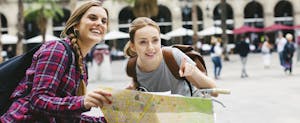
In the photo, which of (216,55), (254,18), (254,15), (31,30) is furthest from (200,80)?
(254,15)

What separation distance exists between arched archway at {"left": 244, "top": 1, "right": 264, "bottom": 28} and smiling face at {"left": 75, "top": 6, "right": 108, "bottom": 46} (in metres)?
50.1

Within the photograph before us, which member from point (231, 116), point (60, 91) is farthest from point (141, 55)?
point (231, 116)

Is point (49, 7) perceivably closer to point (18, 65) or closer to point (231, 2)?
point (231, 2)

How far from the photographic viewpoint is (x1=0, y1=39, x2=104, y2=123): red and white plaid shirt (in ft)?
7.46

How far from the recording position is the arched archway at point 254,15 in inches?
2019

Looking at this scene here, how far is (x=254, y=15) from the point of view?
52219mm

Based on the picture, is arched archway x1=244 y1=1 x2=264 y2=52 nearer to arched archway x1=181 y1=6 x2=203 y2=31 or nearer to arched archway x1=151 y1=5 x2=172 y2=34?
arched archway x1=181 y1=6 x2=203 y2=31

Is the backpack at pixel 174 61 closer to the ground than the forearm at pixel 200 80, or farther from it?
farther from it

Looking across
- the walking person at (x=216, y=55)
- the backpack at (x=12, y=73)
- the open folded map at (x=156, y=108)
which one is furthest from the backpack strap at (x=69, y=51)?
the walking person at (x=216, y=55)

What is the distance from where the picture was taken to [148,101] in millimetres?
2256

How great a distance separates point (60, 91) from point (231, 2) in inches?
1964

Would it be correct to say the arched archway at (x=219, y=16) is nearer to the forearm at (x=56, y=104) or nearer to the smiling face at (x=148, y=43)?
the smiling face at (x=148, y=43)

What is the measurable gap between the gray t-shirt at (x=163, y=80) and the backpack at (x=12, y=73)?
0.84 meters

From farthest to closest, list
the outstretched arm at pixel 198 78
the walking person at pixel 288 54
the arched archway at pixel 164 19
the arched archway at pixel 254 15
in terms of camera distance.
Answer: the arched archway at pixel 164 19 → the arched archway at pixel 254 15 → the walking person at pixel 288 54 → the outstretched arm at pixel 198 78
